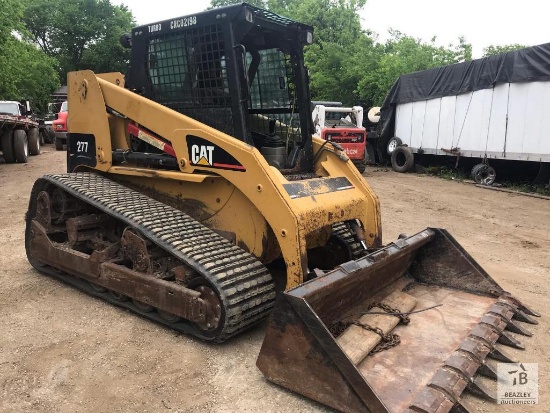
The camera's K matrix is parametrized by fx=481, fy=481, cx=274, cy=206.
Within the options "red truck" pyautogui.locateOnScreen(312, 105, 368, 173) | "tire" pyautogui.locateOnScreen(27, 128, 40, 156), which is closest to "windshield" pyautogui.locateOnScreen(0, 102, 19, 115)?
"tire" pyautogui.locateOnScreen(27, 128, 40, 156)

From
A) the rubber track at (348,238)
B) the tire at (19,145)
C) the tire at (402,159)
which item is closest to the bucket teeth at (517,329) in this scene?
the rubber track at (348,238)

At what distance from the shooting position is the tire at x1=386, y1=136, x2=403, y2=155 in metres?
16.2

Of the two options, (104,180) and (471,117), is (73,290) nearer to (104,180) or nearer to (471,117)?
(104,180)

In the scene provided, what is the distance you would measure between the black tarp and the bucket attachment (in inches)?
360

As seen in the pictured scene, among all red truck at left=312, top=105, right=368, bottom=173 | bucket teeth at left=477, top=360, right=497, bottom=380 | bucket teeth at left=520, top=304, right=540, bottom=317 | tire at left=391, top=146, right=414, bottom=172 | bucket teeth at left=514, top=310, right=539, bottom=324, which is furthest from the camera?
tire at left=391, top=146, right=414, bottom=172

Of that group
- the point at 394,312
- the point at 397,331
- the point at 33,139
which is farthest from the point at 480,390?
the point at 33,139

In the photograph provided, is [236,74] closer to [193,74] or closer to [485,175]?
[193,74]

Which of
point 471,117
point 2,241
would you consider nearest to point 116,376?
point 2,241

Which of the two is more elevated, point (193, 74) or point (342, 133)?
point (193, 74)

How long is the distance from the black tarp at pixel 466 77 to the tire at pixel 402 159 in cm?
108

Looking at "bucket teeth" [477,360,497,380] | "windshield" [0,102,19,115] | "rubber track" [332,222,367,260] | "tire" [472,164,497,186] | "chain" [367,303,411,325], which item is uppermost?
"windshield" [0,102,19,115]

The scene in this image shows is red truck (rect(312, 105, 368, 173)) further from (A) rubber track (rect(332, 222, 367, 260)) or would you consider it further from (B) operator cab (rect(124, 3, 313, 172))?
(A) rubber track (rect(332, 222, 367, 260))

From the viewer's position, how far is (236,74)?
12.6ft

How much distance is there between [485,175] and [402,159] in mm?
3519
